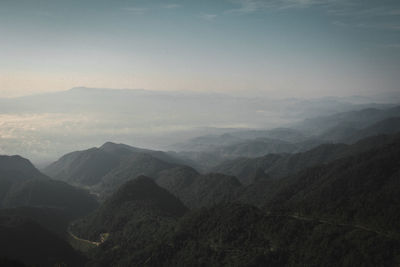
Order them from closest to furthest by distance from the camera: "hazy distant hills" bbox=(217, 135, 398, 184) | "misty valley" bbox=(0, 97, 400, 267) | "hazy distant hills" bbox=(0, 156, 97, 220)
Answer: "misty valley" bbox=(0, 97, 400, 267), "hazy distant hills" bbox=(0, 156, 97, 220), "hazy distant hills" bbox=(217, 135, 398, 184)

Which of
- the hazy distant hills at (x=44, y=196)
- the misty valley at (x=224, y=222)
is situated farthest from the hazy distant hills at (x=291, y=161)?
the hazy distant hills at (x=44, y=196)

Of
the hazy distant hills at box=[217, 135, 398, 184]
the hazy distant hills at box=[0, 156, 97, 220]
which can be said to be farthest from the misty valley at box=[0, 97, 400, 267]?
the hazy distant hills at box=[217, 135, 398, 184]

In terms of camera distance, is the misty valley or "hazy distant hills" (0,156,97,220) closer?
the misty valley

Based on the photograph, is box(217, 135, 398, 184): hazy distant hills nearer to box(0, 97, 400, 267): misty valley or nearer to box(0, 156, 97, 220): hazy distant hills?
box(0, 97, 400, 267): misty valley

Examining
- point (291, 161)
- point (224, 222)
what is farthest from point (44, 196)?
point (291, 161)

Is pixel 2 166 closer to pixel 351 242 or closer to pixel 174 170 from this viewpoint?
pixel 174 170

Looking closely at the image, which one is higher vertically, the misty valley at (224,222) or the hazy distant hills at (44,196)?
the misty valley at (224,222)

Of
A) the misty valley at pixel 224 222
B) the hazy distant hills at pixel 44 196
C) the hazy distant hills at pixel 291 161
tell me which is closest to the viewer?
the misty valley at pixel 224 222

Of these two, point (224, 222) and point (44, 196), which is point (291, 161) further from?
point (44, 196)

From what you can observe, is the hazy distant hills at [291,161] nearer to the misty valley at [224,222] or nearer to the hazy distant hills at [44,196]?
the misty valley at [224,222]

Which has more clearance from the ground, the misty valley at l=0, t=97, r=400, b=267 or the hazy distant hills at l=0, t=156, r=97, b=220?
the misty valley at l=0, t=97, r=400, b=267

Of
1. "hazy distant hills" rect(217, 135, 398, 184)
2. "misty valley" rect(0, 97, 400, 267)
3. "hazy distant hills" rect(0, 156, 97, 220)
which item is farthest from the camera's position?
"hazy distant hills" rect(217, 135, 398, 184)
